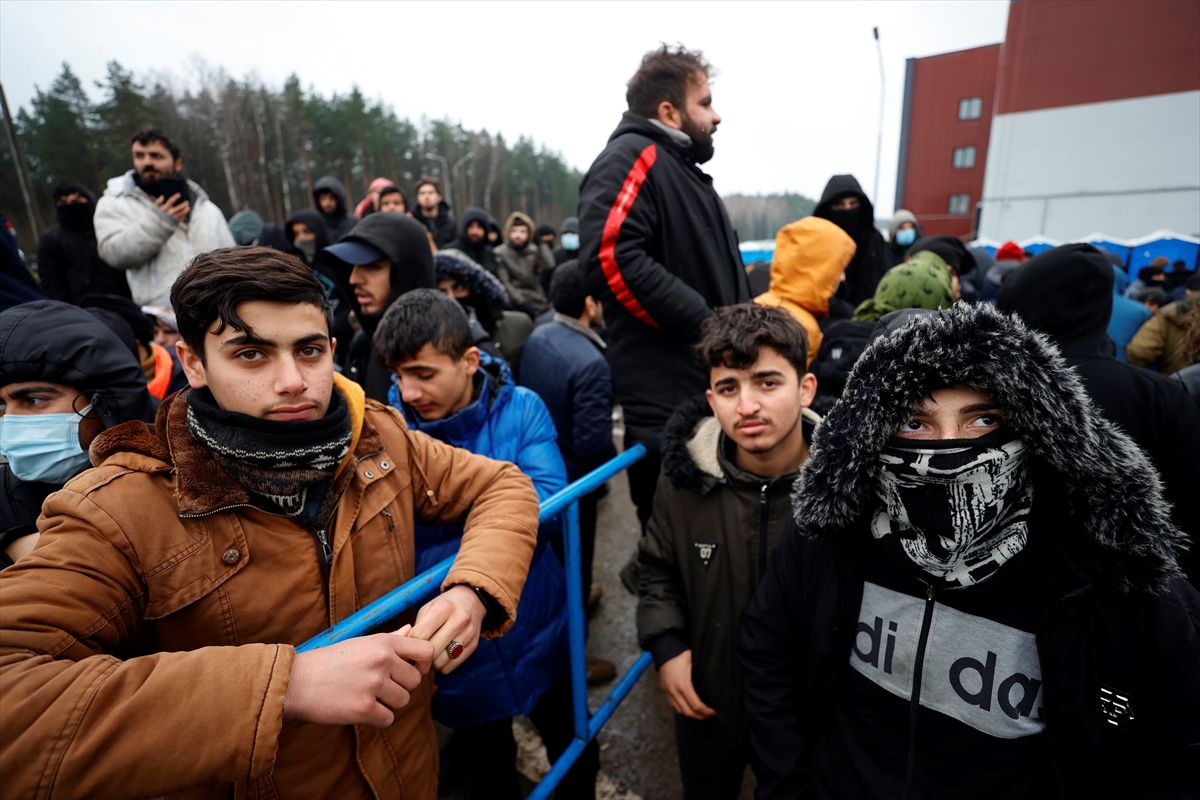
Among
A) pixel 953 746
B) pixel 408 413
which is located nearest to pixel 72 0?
pixel 408 413

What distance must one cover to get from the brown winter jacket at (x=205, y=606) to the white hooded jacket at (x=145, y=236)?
9.07ft

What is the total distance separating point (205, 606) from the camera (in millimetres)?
1053

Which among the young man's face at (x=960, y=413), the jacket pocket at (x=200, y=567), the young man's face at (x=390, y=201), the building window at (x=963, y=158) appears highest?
the building window at (x=963, y=158)

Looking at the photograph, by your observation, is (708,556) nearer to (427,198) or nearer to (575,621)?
(575,621)

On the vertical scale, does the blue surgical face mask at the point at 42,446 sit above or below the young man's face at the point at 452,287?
below

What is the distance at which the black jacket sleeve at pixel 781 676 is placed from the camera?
1.44 m

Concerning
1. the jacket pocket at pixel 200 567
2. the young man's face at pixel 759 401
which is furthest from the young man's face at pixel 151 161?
the young man's face at pixel 759 401

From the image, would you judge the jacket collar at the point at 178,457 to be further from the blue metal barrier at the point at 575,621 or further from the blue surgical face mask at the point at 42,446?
the blue metal barrier at the point at 575,621

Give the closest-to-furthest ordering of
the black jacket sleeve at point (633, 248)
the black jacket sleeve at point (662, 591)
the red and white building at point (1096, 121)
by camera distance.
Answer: the black jacket sleeve at point (662, 591)
the black jacket sleeve at point (633, 248)
the red and white building at point (1096, 121)

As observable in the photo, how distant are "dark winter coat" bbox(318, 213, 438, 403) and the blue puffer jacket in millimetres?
824

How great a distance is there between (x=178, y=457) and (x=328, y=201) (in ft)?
21.5

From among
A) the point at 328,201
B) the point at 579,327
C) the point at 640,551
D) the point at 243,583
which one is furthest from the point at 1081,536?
the point at 328,201

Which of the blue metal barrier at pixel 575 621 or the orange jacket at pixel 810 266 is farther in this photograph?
the orange jacket at pixel 810 266

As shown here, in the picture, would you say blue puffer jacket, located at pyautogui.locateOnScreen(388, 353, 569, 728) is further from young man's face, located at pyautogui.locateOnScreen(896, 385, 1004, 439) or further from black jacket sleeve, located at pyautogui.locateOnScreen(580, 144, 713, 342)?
young man's face, located at pyautogui.locateOnScreen(896, 385, 1004, 439)
